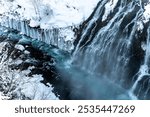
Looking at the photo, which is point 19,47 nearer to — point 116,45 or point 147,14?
point 116,45

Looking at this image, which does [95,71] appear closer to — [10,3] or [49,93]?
[49,93]

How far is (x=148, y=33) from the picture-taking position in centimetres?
1552

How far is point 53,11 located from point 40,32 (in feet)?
5.28

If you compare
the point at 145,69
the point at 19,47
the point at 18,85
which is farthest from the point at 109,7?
the point at 18,85

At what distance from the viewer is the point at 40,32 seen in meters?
20.6

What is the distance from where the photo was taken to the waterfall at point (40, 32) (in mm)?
19594

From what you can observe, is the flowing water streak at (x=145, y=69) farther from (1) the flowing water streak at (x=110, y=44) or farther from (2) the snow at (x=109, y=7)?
(2) the snow at (x=109, y=7)

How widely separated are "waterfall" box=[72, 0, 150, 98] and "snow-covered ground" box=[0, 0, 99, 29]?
1288mm

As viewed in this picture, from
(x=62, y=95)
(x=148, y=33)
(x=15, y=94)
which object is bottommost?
(x=62, y=95)

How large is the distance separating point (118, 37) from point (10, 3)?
9.51 meters

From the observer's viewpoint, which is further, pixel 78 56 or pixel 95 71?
pixel 78 56

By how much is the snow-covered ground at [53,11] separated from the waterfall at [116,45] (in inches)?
50.7

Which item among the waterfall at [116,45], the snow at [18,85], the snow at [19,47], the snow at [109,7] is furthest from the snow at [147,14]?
the snow at [19,47]

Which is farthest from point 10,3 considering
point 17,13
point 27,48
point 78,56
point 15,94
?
point 15,94
